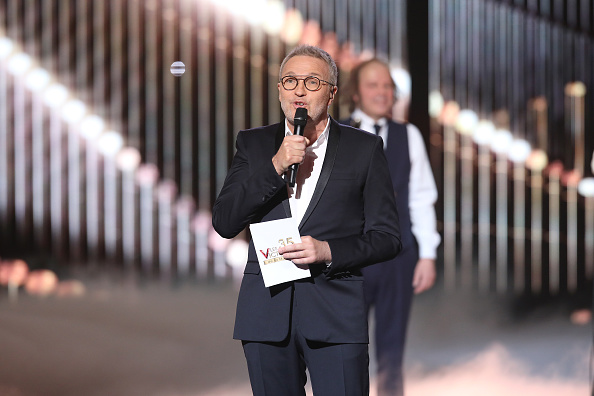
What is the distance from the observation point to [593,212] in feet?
11.6

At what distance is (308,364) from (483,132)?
2138 mm

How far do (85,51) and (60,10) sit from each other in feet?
0.66

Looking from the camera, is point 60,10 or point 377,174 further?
point 60,10

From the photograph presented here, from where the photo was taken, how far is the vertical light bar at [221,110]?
3170mm

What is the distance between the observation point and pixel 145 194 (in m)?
3.11

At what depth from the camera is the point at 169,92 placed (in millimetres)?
3143

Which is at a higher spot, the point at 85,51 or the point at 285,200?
the point at 85,51

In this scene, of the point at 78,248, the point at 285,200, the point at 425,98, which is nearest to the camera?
the point at 285,200

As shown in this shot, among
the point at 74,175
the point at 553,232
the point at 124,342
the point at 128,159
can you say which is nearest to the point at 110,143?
the point at 128,159

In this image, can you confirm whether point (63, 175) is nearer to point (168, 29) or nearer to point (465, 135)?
point (168, 29)

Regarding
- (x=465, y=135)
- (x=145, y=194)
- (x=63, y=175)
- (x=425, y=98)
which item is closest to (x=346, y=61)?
(x=425, y=98)

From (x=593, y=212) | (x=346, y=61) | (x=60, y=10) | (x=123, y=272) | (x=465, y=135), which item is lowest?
(x=123, y=272)

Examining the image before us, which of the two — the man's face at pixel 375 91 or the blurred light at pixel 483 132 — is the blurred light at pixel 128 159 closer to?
the man's face at pixel 375 91

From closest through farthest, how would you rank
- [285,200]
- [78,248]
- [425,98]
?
[285,200] → [78,248] → [425,98]
